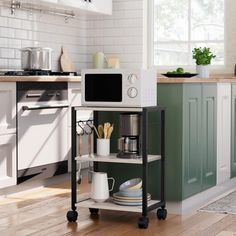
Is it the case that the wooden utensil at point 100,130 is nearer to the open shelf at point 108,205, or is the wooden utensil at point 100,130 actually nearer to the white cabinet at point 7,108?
the open shelf at point 108,205

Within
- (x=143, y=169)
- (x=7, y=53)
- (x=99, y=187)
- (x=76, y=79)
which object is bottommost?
(x=99, y=187)

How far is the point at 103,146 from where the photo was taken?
167 inches

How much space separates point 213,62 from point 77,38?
1.50m

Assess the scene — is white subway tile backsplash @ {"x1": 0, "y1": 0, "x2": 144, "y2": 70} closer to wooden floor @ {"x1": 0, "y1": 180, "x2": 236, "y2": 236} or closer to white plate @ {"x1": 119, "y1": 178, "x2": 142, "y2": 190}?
wooden floor @ {"x1": 0, "y1": 180, "x2": 236, "y2": 236}

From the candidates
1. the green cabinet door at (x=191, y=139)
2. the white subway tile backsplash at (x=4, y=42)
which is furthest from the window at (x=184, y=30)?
the green cabinet door at (x=191, y=139)

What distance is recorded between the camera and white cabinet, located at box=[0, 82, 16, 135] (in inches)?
189

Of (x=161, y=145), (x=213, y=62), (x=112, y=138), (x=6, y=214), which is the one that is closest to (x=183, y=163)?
(x=161, y=145)

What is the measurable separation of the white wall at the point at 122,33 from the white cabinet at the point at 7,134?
7.65 feet

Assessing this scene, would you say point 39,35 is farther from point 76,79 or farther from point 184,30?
point 184,30

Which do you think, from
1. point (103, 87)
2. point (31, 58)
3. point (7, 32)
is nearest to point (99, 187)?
point (103, 87)

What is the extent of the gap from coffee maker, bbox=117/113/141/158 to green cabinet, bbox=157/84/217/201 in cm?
30

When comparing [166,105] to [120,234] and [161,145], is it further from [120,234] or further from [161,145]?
[120,234]

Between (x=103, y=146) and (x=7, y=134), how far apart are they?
3.28 feet

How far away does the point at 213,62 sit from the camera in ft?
22.3
